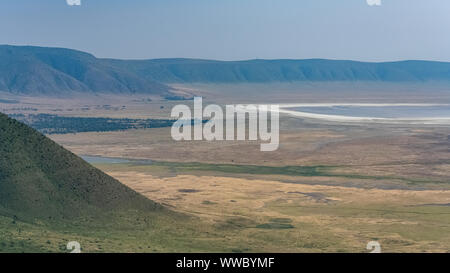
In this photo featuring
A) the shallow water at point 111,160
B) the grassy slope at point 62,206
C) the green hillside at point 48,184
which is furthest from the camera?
the shallow water at point 111,160

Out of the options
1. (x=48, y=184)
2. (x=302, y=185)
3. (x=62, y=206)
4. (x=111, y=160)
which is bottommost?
(x=62, y=206)

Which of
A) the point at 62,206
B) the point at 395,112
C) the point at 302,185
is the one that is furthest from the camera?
the point at 395,112

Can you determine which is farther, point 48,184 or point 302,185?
point 302,185

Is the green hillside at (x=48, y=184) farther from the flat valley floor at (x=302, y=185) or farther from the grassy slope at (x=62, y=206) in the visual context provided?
the flat valley floor at (x=302, y=185)

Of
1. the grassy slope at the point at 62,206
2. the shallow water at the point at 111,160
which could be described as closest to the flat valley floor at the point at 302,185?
the shallow water at the point at 111,160

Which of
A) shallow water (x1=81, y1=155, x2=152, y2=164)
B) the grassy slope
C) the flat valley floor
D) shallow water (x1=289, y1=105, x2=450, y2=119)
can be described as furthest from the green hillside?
shallow water (x1=289, y1=105, x2=450, y2=119)

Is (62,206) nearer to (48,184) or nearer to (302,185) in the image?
(48,184)

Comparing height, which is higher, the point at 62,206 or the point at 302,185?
the point at 302,185

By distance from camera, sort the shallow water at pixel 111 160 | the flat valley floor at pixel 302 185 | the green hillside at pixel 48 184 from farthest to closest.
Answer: the shallow water at pixel 111 160 → the flat valley floor at pixel 302 185 → the green hillside at pixel 48 184

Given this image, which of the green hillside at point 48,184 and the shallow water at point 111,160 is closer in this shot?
the green hillside at point 48,184

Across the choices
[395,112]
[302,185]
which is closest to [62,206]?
[302,185]

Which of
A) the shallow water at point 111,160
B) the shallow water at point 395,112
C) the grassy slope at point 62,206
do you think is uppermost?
the shallow water at point 395,112

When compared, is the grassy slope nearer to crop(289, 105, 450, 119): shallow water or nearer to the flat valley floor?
the flat valley floor
